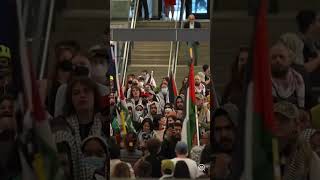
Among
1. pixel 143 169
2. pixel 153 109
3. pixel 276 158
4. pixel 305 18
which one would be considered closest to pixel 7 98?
pixel 276 158

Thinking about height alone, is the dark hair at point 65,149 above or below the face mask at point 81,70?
below

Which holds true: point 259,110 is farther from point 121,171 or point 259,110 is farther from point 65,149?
point 121,171

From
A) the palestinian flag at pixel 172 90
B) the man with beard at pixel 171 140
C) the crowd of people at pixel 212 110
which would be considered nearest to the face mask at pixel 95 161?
the crowd of people at pixel 212 110

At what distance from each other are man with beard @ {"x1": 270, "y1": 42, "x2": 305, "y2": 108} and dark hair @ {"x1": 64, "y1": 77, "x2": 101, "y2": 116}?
34.8 inches

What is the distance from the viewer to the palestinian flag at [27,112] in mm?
3361

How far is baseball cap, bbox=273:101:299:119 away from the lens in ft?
10.7

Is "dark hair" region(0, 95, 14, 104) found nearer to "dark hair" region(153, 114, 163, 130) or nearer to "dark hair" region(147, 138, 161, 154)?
"dark hair" region(147, 138, 161, 154)

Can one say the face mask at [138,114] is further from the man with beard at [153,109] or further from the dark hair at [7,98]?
the dark hair at [7,98]

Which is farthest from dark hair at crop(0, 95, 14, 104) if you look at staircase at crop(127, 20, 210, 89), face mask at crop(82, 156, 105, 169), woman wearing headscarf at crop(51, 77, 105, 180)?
staircase at crop(127, 20, 210, 89)

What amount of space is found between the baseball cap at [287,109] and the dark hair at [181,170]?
1.77 m

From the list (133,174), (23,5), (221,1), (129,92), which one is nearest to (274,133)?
(221,1)

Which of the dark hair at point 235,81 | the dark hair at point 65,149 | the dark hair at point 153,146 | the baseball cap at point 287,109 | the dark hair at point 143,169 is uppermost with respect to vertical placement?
the dark hair at point 235,81

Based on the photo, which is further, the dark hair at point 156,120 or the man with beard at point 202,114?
the dark hair at point 156,120

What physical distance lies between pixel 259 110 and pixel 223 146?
0.82ft
